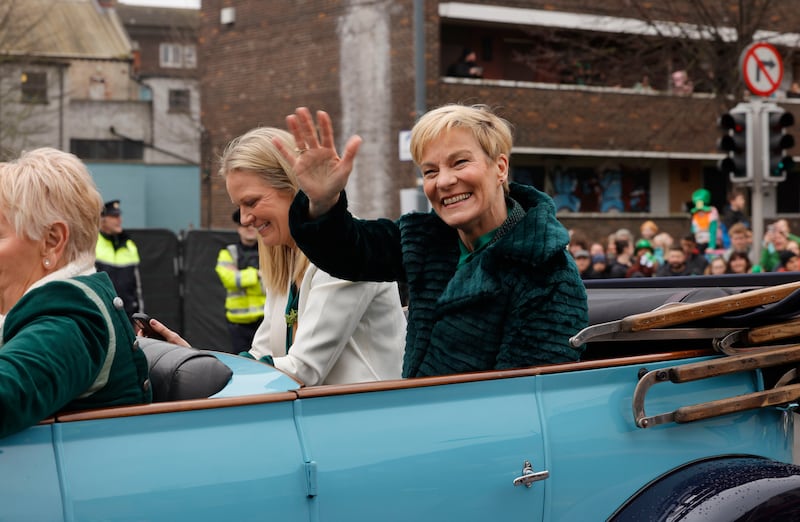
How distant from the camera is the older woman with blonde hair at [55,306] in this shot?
2.19m

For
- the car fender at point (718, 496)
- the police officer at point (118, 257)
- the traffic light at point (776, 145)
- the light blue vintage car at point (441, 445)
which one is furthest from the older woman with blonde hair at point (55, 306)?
the traffic light at point (776, 145)

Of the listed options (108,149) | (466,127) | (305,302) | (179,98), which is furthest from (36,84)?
(466,127)

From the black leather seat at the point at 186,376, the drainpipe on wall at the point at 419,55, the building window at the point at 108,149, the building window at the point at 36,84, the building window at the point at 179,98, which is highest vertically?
the building window at the point at 179,98

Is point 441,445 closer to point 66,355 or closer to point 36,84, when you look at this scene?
point 66,355

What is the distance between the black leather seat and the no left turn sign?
966cm

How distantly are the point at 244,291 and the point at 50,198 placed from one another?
7.52m

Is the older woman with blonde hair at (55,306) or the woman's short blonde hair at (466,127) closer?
the older woman with blonde hair at (55,306)

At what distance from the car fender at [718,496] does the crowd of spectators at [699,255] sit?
8583mm

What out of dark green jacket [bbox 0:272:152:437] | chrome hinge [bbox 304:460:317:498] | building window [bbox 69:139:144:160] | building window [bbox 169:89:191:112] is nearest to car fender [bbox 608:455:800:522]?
chrome hinge [bbox 304:460:317:498]

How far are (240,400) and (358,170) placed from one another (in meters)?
23.1

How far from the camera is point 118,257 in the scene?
11305 mm

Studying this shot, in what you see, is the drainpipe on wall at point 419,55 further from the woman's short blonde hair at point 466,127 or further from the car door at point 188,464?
the car door at point 188,464

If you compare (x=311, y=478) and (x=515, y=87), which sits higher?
(x=515, y=87)

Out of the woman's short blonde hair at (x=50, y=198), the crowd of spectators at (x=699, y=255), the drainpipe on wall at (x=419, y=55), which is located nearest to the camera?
the woman's short blonde hair at (x=50, y=198)
